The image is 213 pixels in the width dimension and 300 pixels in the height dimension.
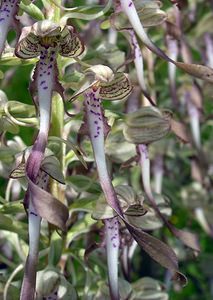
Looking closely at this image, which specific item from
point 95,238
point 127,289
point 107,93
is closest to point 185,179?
point 95,238

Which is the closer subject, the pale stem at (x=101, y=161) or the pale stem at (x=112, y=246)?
the pale stem at (x=101, y=161)

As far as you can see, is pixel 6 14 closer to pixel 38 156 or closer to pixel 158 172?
pixel 38 156

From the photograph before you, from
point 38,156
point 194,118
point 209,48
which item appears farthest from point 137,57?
point 209,48

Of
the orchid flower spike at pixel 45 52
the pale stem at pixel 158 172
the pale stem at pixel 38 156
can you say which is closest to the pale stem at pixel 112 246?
the pale stem at pixel 38 156

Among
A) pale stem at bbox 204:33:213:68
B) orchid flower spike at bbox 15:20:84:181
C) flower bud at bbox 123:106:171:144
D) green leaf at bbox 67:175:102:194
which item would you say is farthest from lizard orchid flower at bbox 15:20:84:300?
pale stem at bbox 204:33:213:68

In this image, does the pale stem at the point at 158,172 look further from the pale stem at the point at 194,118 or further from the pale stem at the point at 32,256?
the pale stem at the point at 32,256

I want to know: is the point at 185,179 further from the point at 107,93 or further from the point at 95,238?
the point at 107,93

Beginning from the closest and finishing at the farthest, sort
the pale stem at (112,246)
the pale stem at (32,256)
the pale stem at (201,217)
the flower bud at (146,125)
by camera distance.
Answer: the pale stem at (32,256), the pale stem at (112,246), the flower bud at (146,125), the pale stem at (201,217)
